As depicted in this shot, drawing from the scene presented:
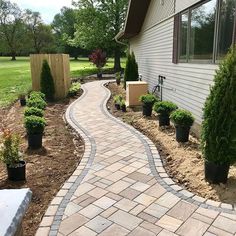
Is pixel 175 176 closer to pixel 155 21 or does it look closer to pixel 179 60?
pixel 179 60

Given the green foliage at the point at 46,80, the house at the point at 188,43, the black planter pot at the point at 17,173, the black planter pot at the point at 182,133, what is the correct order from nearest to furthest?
the black planter pot at the point at 17,173, the house at the point at 188,43, the black planter pot at the point at 182,133, the green foliage at the point at 46,80

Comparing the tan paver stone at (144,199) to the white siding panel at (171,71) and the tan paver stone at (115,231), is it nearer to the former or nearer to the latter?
the tan paver stone at (115,231)

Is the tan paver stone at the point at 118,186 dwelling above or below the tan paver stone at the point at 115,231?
above

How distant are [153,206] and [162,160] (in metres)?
1.69

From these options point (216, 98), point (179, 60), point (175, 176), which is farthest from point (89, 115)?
point (216, 98)

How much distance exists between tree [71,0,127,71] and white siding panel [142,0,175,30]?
14.7 m

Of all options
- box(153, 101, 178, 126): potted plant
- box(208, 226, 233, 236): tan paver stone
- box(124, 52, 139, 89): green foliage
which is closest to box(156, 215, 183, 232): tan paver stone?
box(208, 226, 233, 236): tan paver stone

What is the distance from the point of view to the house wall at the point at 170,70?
634cm

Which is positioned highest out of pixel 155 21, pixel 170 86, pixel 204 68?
pixel 155 21

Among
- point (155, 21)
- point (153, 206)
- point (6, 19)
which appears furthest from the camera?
point (6, 19)

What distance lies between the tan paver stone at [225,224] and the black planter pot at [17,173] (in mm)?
2821

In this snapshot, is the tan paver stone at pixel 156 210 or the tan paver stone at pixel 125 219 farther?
the tan paver stone at pixel 156 210

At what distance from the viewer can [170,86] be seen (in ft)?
29.3

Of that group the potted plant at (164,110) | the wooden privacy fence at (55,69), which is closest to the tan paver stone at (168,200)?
the potted plant at (164,110)
